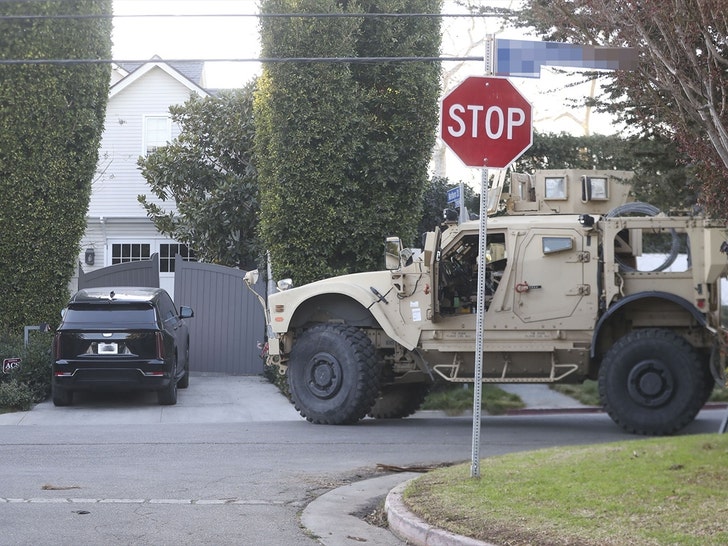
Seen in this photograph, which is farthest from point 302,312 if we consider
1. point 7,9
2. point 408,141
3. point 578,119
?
point 578,119

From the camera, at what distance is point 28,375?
1667 cm

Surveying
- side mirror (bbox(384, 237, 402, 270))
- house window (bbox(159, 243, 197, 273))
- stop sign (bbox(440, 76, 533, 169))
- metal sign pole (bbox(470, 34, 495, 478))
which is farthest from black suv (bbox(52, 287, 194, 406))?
house window (bbox(159, 243, 197, 273))

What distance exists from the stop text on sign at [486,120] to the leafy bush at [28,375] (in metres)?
9.33

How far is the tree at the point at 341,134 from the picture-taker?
17406mm

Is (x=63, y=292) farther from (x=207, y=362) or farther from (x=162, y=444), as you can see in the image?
(x=162, y=444)

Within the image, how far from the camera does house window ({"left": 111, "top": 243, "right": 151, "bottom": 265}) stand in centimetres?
3002

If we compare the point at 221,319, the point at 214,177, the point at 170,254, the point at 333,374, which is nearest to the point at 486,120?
the point at 333,374

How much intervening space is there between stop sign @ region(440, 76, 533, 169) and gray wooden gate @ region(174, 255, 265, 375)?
11.4 meters

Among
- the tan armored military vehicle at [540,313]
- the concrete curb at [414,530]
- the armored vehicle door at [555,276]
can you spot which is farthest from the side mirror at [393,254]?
the concrete curb at [414,530]

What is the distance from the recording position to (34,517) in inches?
318

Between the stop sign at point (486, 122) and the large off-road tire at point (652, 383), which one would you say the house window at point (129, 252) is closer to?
the large off-road tire at point (652, 383)

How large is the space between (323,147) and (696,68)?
9367 mm

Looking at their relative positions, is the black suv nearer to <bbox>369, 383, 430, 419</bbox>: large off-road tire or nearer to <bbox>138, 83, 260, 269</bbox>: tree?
<bbox>369, 383, 430, 419</bbox>: large off-road tire

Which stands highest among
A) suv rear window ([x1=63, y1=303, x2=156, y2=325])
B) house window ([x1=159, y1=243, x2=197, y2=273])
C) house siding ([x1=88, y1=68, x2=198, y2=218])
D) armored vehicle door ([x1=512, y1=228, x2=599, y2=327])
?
house siding ([x1=88, y1=68, x2=198, y2=218])
